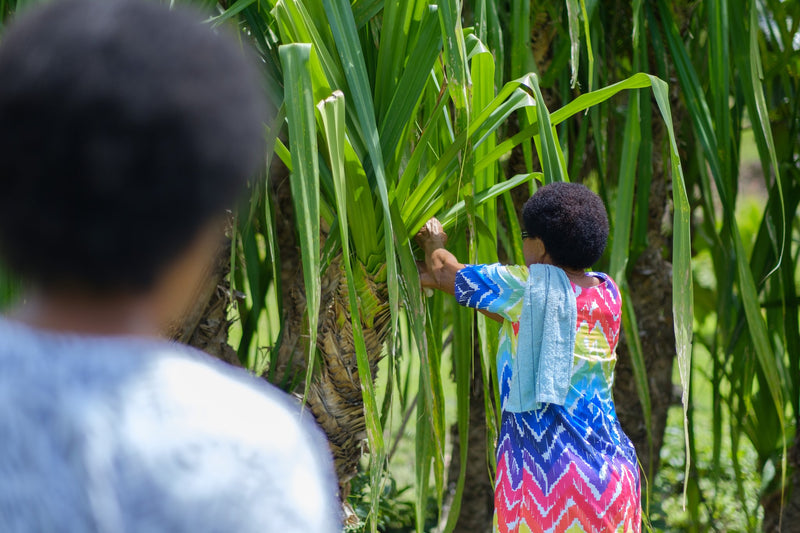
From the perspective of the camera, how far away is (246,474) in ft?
1.24

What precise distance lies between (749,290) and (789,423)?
3.73ft

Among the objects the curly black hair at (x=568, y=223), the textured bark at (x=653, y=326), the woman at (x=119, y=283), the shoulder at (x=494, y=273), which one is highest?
the woman at (x=119, y=283)

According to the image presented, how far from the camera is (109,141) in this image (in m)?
0.36

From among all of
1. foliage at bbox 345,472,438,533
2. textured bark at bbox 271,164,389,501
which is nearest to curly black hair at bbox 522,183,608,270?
textured bark at bbox 271,164,389,501

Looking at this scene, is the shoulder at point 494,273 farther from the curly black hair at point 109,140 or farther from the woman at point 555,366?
the curly black hair at point 109,140

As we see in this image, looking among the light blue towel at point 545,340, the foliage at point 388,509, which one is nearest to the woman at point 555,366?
the light blue towel at point 545,340

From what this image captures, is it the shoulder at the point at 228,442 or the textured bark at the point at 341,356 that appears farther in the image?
the textured bark at the point at 341,356

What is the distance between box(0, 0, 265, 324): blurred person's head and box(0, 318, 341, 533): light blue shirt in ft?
0.13

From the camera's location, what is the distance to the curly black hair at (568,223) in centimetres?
134

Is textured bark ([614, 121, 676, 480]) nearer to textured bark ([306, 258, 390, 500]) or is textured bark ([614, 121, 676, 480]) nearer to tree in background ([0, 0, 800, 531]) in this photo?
tree in background ([0, 0, 800, 531])

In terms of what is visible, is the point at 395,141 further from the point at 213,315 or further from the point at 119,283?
the point at 119,283

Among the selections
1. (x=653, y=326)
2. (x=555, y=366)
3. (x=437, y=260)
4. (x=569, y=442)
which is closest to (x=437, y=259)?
(x=437, y=260)

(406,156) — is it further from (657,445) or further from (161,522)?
(657,445)

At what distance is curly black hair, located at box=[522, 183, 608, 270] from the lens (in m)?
1.34
